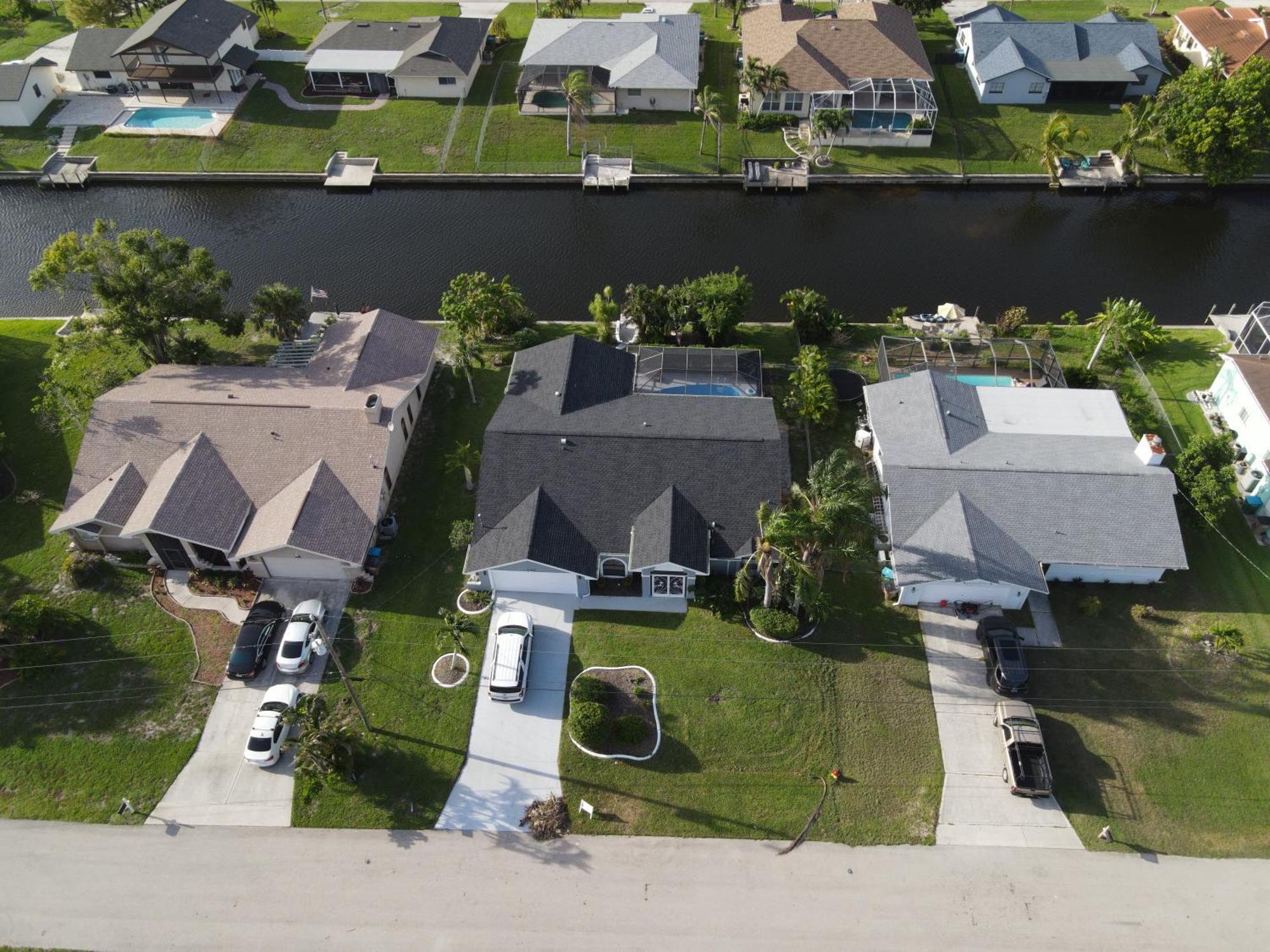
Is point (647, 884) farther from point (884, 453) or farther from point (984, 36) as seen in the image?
point (984, 36)

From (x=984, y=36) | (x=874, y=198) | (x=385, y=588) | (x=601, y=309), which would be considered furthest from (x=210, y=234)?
(x=984, y=36)

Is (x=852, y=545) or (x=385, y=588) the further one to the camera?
(x=385, y=588)

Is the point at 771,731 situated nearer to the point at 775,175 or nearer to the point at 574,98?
the point at 775,175

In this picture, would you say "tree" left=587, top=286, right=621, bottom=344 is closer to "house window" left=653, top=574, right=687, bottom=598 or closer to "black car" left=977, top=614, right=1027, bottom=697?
"house window" left=653, top=574, right=687, bottom=598

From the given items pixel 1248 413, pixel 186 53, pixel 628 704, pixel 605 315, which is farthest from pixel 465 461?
pixel 186 53

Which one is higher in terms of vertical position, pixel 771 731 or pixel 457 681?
pixel 457 681

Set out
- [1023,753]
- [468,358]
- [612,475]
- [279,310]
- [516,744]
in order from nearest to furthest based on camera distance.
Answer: [1023,753], [516,744], [612,475], [468,358], [279,310]
